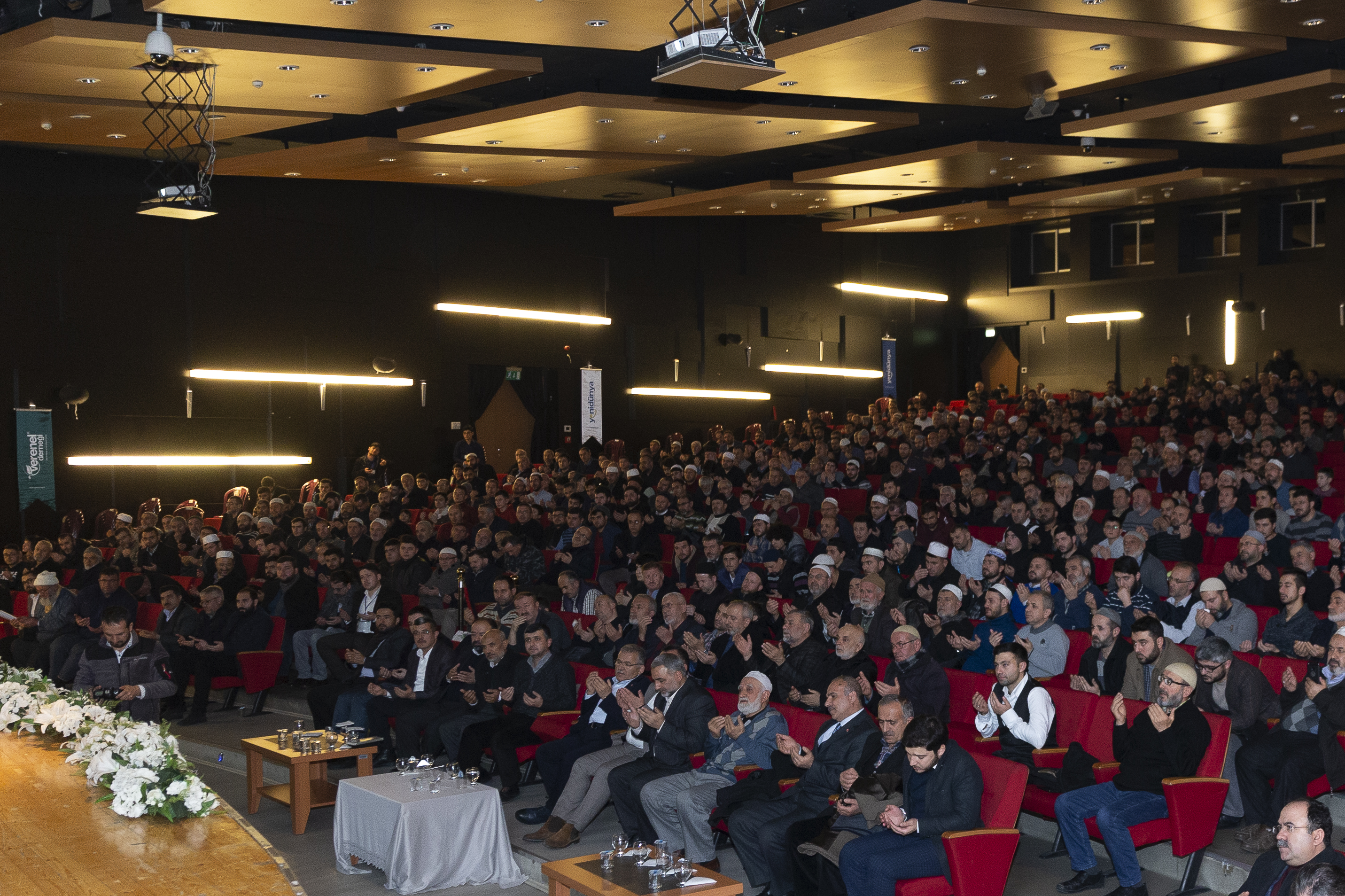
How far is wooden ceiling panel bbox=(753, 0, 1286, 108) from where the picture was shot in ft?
26.4

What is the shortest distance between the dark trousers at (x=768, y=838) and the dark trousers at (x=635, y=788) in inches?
23.7

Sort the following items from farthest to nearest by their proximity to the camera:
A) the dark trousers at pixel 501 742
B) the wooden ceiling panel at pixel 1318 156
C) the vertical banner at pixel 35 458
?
the vertical banner at pixel 35 458 < the wooden ceiling panel at pixel 1318 156 < the dark trousers at pixel 501 742

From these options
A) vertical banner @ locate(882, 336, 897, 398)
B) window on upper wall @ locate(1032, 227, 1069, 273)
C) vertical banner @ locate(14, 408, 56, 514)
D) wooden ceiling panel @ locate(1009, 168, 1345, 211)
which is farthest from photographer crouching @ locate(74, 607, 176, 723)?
window on upper wall @ locate(1032, 227, 1069, 273)

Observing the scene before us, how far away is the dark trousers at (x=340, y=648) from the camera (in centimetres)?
898

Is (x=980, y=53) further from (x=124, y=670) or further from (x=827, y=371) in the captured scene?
(x=827, y=371)

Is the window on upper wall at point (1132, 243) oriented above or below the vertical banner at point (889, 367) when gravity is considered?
above

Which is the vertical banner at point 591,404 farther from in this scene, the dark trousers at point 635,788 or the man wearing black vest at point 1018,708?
the man wearing black vest at point 1018,708

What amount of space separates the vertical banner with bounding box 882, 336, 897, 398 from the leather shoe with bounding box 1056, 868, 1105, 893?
16.3 m

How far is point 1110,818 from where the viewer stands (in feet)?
16.9

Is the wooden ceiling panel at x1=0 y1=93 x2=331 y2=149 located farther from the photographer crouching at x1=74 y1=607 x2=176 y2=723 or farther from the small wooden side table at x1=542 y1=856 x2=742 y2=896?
the small wooden side table at x1=542 y1=856 x2=742 y2=896

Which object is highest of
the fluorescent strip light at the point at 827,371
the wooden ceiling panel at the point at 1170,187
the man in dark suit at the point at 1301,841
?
the wooden ceiling panel at the point at 1170,187

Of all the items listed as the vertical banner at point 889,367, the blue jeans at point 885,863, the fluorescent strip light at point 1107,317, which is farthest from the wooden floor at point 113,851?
the fluorescent strip light at point 1107,317

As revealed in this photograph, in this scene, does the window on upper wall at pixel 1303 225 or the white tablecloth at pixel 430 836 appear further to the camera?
the window on upper wall at pixel 1303 225

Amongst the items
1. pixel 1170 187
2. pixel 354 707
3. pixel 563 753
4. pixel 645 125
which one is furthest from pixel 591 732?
pixel 1170 187
